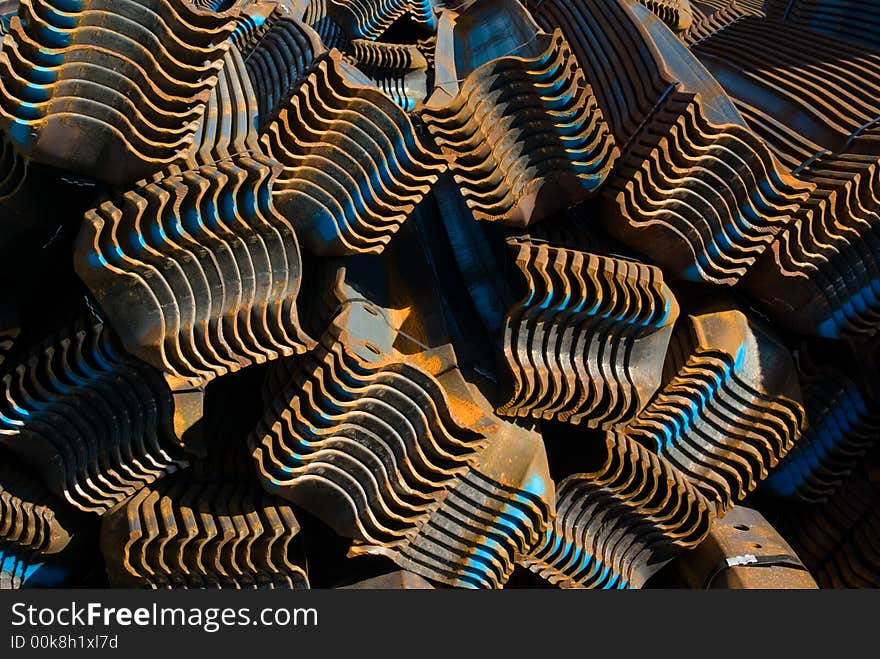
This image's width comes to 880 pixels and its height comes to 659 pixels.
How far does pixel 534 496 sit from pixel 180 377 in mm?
2430

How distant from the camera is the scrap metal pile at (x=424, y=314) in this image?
5.83 meters

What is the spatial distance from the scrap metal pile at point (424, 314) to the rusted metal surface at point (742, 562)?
4 cm

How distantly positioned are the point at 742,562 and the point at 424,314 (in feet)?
9.76

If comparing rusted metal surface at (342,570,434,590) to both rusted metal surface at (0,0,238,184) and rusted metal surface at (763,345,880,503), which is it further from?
rusted metal surface at (763,345,880,503)

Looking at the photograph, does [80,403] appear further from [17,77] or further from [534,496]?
[534,496]

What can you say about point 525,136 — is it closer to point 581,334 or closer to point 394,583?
point 581,334

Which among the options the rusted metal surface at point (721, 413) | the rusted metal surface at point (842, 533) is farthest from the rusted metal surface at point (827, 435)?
the rusted metal surface at point (721, 413)

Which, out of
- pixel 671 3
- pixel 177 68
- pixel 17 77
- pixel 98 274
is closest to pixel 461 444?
pixel 98 274

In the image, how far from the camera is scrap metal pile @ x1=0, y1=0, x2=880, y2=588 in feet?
19.1

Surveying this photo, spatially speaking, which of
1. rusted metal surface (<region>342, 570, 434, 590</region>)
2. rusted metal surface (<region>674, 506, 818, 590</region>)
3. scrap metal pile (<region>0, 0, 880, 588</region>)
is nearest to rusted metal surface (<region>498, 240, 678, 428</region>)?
scrap metal pile (<region>0, 0, 880, 588</region>)

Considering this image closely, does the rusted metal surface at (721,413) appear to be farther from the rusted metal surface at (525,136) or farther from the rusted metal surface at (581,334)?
the rusted metal surface at (525,136)

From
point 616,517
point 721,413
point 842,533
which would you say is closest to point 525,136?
point 721,413

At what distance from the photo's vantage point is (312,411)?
240 inches

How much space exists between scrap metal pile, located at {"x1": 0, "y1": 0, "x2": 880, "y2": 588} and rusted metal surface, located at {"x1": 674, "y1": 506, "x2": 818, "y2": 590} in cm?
4
